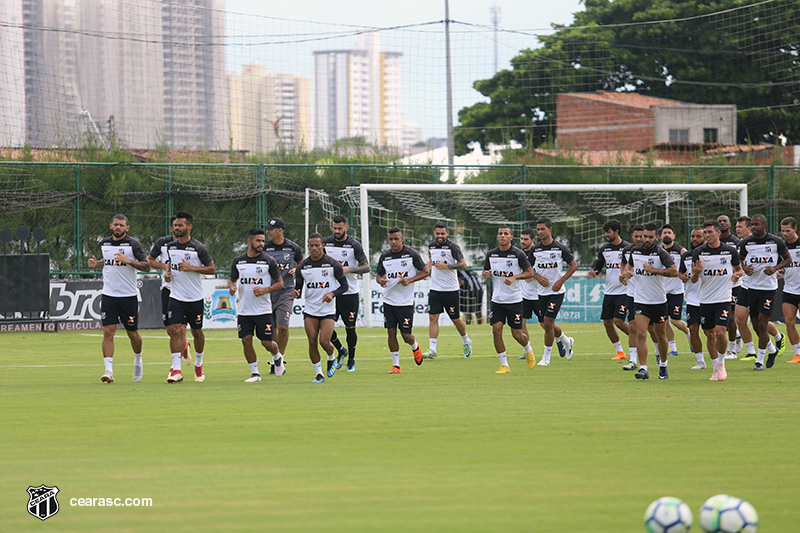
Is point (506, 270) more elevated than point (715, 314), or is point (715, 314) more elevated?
point (506, 270)

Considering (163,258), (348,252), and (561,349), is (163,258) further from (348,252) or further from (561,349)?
(561,349)

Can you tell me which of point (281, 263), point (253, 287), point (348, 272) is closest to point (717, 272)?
point (348, 272)

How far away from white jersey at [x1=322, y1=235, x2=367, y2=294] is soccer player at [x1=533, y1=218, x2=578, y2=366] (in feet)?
10.5

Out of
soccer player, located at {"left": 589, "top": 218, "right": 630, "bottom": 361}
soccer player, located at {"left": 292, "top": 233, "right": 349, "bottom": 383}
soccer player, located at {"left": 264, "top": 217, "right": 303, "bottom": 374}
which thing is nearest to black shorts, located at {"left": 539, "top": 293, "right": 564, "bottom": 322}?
soccer player, located at {"left": 589, "top": 218, "right": 630, "bottom": 361}

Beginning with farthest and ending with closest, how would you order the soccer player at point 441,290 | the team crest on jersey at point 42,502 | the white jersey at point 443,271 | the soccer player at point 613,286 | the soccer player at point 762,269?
the soccer player at point 441,290
the white jersey at point 443,271
the soccer player at point 613,286
the soccer player at point 762,269
the team crest on jersey at point 42,502

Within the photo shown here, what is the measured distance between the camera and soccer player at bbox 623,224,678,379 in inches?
485

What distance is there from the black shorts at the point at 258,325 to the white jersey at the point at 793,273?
8.33 m

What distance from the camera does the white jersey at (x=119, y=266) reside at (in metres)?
12.2

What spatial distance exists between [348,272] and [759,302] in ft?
21.7

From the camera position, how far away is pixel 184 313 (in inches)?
478

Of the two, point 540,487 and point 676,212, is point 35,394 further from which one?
point 676,212

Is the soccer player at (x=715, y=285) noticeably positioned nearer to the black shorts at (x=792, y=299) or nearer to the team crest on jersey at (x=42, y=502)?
the black shorts at (x=792, y=299)

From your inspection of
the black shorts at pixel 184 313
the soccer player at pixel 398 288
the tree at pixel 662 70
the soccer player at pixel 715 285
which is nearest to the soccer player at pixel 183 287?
the black shorts at pixel 184 313

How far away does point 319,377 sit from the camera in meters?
12.1
